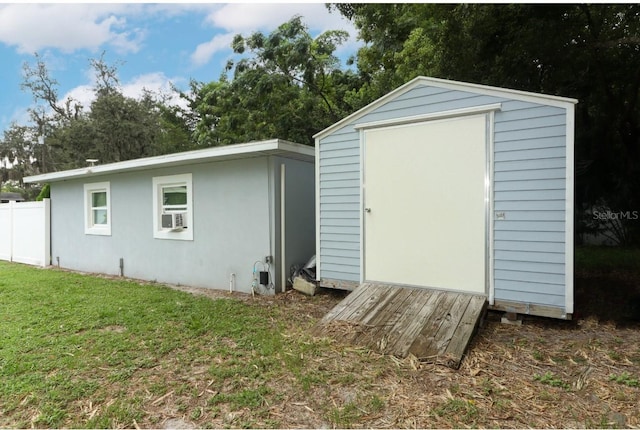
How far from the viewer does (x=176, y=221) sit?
21.0 feet

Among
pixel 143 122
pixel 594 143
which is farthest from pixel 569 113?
pixel 143 122

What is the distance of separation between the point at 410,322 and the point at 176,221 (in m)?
4.53

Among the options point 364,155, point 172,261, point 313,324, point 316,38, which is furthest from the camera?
point 316,38

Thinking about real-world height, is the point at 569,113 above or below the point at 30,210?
above

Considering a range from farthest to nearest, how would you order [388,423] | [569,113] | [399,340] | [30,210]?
[30,210], [569,113], [399,340], [388,423]

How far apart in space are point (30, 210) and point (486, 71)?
36.7 feet

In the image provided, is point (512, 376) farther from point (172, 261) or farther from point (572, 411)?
point (172, 261)

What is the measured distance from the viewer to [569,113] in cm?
352

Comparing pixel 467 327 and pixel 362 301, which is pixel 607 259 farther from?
pixel 362 301

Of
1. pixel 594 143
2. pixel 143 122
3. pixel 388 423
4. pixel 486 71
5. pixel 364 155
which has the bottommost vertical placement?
pixel 388 423

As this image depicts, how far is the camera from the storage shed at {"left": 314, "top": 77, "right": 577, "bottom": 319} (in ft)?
11.8

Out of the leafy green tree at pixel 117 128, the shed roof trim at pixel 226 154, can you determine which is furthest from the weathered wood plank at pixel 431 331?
the leafy green tree at pixel 117 128

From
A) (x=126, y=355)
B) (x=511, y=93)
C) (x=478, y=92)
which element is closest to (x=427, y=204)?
(x=478, y=92)

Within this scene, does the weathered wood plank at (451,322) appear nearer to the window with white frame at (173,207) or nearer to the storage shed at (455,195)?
the storage shed at (455,195)
